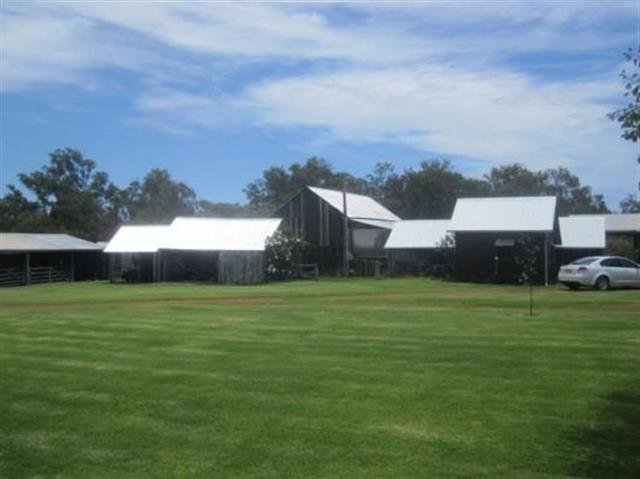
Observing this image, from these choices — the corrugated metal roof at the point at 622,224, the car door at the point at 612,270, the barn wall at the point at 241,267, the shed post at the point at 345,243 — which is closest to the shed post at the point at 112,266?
the barn wall at the point at 241,267

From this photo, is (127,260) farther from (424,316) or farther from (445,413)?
(445,413)

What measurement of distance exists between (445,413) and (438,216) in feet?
255

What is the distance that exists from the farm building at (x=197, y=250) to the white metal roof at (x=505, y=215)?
39.9ft

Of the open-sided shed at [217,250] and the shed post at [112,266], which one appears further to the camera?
the shed post at [112,266]

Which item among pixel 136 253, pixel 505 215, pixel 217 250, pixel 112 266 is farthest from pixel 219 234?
pixel 505 215

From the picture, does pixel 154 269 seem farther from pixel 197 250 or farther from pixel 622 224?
pixel 622 224

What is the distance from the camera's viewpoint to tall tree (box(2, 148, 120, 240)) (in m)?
80.4

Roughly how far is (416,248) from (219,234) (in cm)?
1303

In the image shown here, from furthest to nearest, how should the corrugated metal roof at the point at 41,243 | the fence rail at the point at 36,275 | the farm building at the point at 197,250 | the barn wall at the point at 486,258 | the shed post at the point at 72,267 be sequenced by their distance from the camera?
the shed post at the point at 72,267 < the fence rail at the point at 36,275 < the corrugated metal roof at the point at 41,243 < the farm building at the point at 197,250 < the barn wall at the point at 486,258

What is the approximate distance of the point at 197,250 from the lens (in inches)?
1906

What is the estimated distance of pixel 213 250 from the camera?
1859 inches

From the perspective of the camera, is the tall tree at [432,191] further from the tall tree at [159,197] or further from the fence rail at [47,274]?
the fence rail at [47,274]

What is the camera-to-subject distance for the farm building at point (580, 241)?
45250 mm

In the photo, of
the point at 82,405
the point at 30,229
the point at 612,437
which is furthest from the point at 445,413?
the point at 30,229
